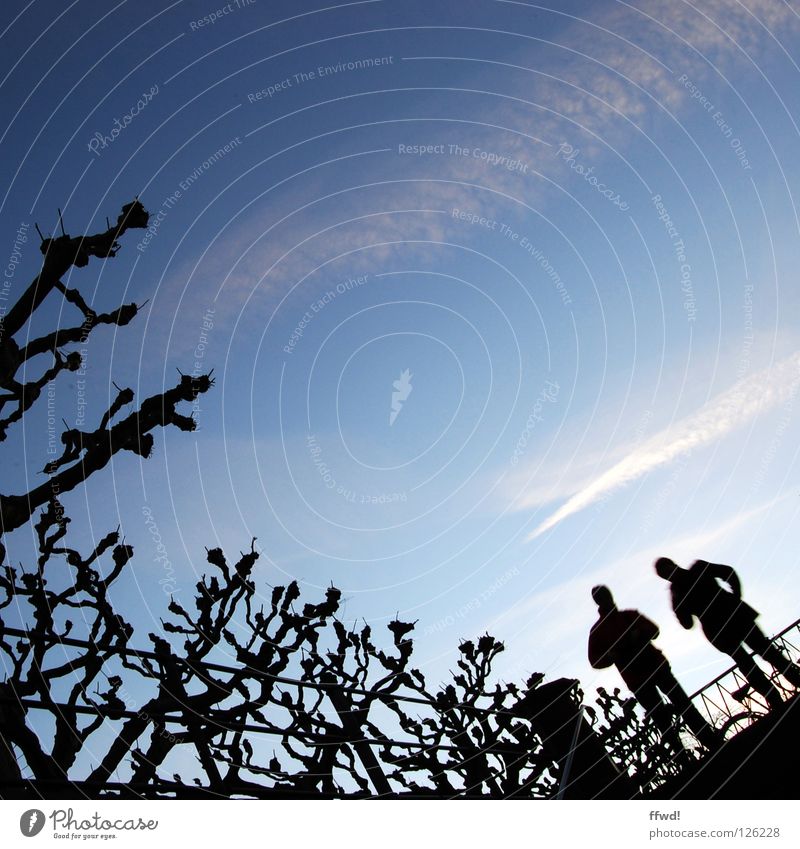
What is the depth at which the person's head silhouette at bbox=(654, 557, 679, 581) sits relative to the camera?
34.1 ft

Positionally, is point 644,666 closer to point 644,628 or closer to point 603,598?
point 644,628

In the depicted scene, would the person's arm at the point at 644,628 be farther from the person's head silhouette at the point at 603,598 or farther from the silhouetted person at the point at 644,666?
the person's head silhouette at the point at 603,598

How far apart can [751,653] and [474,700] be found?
5.68 m

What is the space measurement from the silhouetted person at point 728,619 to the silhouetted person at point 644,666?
74 cm

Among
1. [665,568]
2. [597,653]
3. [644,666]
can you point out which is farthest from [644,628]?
[665,568]

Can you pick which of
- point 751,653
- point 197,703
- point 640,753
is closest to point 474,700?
point 640,753

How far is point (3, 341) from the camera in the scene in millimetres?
7086

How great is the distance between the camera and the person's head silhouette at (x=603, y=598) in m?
10.5

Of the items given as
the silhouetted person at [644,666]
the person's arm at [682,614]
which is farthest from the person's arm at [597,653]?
the person's arm at [682,614]

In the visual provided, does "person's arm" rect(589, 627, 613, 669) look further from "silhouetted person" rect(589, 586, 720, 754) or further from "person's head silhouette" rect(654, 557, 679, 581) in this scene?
"person's head silhouette" rect(654, 557, 679, 581)

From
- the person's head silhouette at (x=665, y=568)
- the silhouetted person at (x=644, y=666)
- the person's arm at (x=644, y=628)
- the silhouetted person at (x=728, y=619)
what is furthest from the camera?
the person's head silhouette at (x=665, y=568)

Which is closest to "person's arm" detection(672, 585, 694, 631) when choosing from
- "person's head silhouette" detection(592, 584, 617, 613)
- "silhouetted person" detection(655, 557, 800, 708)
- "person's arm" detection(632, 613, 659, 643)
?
"silhouetted person" detection(655, 557, 800, 708)

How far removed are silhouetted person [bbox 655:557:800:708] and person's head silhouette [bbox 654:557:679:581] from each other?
197 mm
